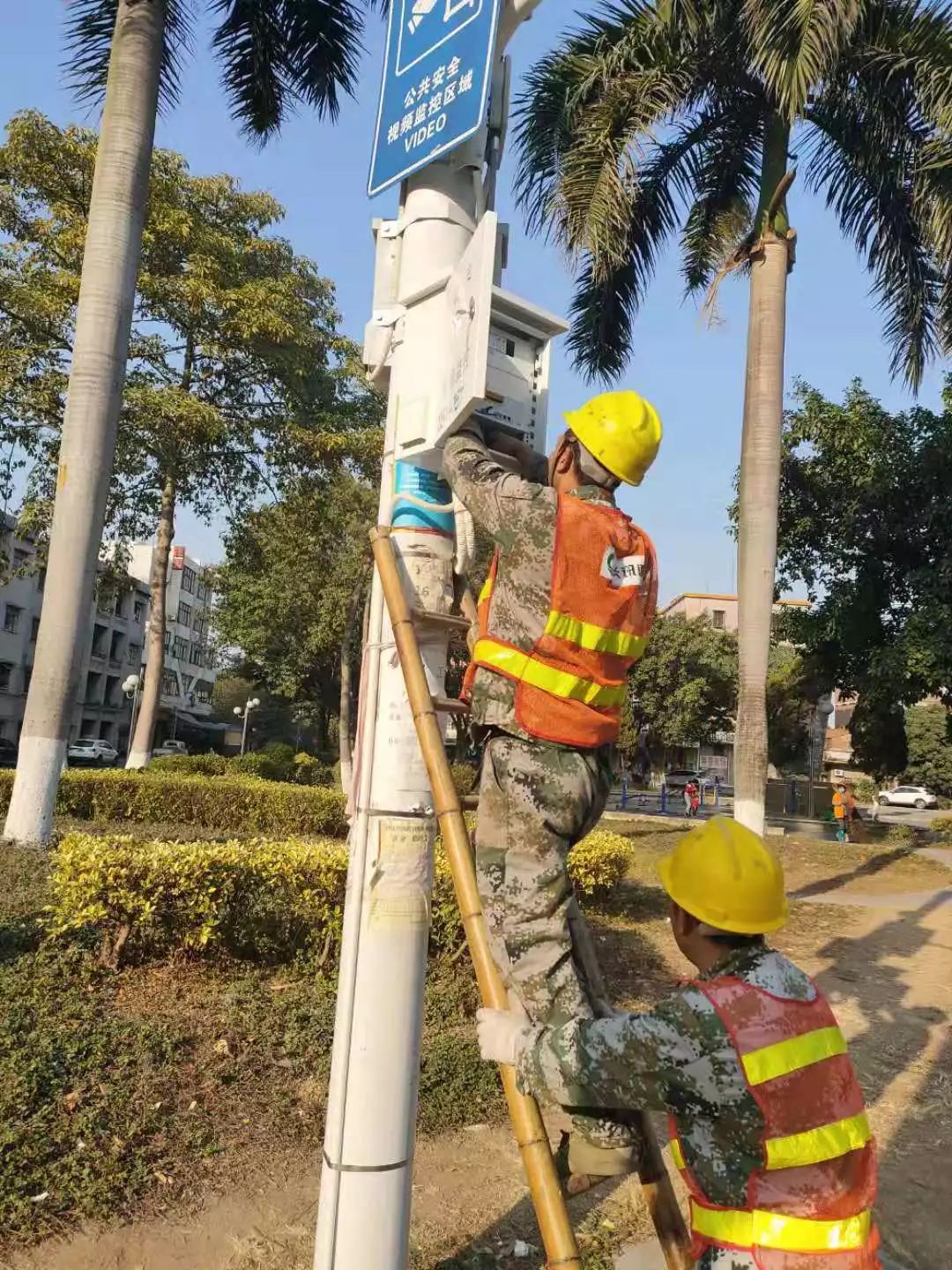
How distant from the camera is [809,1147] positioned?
192 centimetres

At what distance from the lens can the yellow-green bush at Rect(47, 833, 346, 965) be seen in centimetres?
591

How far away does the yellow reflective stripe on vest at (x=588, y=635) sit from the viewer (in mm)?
2408

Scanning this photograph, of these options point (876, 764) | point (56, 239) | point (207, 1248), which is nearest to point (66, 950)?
point (207, 1248)

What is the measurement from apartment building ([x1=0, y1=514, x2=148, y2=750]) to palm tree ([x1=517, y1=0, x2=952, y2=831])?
27222mm

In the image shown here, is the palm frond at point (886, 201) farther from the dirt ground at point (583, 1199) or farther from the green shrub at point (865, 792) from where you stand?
the green shrub at point (865, 792)

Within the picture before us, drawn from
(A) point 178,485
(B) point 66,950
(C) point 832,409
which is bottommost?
(B) point 66,950

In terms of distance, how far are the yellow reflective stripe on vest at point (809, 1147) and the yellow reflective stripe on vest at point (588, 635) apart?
1087 millimetres

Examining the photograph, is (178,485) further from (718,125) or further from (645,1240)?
(645,1240)

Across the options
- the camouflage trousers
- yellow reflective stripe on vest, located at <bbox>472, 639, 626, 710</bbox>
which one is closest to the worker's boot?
the camouflage trousers

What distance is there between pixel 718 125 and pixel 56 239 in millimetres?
9674

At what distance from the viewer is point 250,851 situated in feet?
21.6

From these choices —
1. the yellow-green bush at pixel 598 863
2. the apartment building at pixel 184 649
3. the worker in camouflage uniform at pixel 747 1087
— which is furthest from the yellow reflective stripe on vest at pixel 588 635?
the apartment building at pixel 184 649

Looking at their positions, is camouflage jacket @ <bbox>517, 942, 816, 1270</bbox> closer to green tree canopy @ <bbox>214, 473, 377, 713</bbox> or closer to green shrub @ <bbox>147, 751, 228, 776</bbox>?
green tree canopy @ <bbox>214, 473, 377, 713</bbox>

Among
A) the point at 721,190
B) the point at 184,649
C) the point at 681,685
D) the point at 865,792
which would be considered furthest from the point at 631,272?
the point at 184,649
